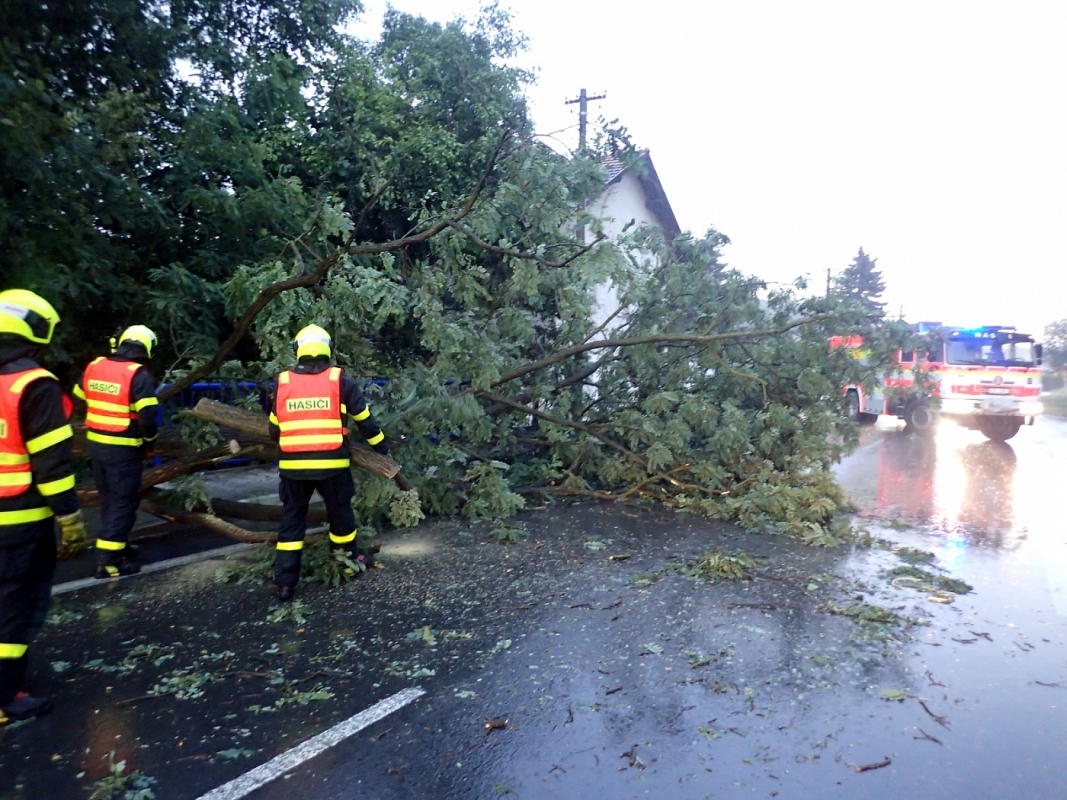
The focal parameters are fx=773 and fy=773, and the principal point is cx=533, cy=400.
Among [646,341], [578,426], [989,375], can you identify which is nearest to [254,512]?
[578,426]

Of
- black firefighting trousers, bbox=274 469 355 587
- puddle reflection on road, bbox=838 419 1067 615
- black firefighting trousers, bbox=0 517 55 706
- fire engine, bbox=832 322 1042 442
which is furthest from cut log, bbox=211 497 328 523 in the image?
fire engine, bbox=832 322 1042 442

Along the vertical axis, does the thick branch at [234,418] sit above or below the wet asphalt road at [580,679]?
above

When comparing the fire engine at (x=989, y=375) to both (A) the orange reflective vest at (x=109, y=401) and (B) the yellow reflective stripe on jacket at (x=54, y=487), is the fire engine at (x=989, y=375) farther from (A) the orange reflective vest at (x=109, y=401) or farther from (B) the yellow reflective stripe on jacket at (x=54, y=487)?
(B) the yellow reflective stripe on jacket at (x=54, y=487)

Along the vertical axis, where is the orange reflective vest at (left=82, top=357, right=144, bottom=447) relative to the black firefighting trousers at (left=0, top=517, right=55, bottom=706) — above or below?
above

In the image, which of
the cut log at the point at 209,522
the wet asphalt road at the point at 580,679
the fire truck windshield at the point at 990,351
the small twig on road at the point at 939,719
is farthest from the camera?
the fire truck windshield at the point at 990,351

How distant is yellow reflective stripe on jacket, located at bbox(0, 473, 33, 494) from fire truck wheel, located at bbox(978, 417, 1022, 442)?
56.9ft

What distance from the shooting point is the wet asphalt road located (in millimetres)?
3182

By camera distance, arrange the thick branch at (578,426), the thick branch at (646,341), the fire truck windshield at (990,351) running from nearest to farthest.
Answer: the thick branch at (646,341), the thick branch at (578,426), the fire truck windshield at (990,351)

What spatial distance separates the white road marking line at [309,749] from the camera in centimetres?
301

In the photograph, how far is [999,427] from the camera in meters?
16.5

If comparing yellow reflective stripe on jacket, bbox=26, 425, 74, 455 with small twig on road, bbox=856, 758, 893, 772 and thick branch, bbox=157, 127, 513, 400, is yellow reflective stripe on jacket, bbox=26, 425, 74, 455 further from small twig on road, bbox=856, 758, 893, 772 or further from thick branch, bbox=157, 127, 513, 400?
small twig on road, bbox=856, 758, 893, 772

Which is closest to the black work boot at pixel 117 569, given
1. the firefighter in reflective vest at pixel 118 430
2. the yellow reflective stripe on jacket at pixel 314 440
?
the firefighter in reflective vest at pixel 118 430

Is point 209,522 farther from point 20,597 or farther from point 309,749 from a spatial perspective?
point 309,749

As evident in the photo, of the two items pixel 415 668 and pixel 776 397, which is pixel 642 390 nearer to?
pixel 776 397
